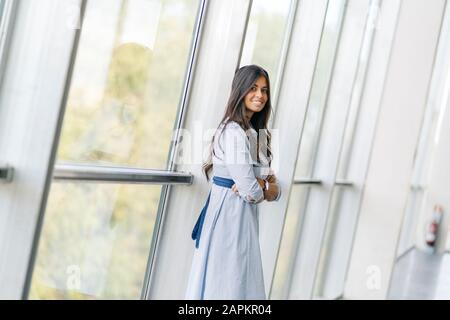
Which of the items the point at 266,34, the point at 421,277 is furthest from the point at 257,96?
the point at 421,277

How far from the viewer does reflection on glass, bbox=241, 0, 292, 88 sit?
4355 mm

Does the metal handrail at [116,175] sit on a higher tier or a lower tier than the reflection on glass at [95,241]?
higher

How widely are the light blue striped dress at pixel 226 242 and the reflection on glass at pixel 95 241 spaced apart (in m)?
0.46

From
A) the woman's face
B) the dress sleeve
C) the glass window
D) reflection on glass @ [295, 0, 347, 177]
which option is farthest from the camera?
reflection on glass @ [295, 0, 347, 177]

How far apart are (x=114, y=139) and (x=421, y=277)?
23.9ft

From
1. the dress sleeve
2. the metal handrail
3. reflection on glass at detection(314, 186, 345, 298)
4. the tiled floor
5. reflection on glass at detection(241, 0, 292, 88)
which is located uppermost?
reflection on glass at detection(241, 0, 292, 88)

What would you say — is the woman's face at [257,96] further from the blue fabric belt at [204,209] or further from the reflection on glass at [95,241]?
the reflection on glass at [95,241]

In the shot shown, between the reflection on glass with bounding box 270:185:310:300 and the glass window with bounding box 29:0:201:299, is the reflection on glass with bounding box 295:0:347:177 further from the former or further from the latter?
the glass window with bounding box 29:0:201:299

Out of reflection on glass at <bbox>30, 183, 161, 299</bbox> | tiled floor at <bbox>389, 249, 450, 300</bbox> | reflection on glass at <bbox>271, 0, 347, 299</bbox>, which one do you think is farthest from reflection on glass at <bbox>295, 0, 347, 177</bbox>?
reflection on glass at <bbox>30, 183, 161, 299</bbox>

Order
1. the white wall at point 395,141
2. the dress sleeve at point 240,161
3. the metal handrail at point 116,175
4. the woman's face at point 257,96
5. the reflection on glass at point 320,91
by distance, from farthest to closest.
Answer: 1. the white wall at point 395,141
2. the reflection on glass at point 320,91
3. the woman's face at point 257,96
4. the dress sleeve at point 240,161
5. the metal handrail at point 116,175

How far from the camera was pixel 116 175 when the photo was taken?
3260mm

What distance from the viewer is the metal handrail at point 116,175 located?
9.67 ft

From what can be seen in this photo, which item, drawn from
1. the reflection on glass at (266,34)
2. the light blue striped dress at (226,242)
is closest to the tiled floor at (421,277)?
the reflection on glass at (266,34)

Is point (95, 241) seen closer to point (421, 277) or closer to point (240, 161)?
point (240, 161)
